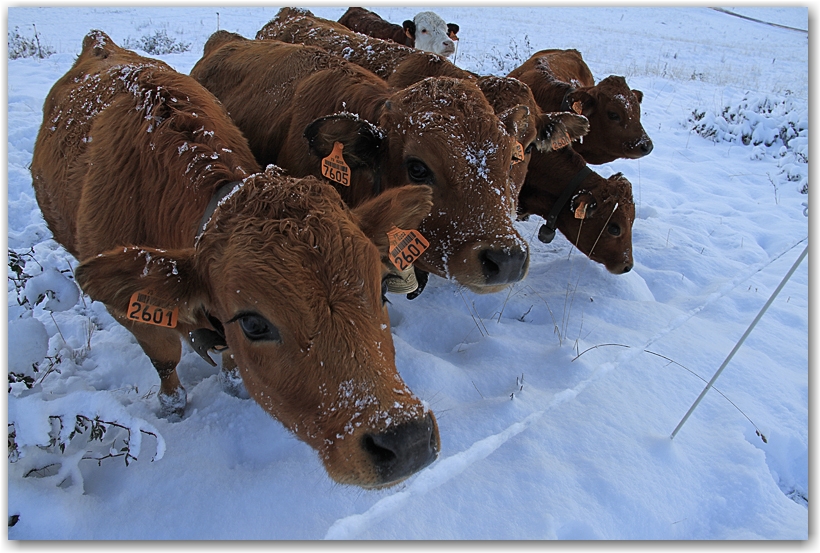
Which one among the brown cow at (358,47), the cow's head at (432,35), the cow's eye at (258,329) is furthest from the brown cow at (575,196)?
the cow's head at (432,35)

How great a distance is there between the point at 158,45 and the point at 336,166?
40.6 feet

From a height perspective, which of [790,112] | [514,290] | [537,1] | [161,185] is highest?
[537,1]

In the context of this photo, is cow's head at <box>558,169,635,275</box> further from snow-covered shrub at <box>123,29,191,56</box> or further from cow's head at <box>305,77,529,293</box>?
snow-covered shrub at <box>123,29,191,56</box>

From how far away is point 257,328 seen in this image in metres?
1.92

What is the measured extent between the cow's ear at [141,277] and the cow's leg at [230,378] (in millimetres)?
1228

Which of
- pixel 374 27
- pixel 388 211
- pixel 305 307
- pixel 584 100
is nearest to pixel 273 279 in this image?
pixel 305 307

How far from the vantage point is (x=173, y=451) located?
269cm

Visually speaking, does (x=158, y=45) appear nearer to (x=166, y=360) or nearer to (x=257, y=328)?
(x=166, y=360)

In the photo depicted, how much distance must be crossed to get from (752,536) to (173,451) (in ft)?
9.81

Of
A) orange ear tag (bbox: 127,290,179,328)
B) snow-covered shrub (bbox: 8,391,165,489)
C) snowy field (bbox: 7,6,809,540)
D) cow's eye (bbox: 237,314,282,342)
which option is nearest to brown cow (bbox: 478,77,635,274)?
snowy field (bbox: 7,6,809,540)

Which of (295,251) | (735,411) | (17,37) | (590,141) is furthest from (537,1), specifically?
(17,37)

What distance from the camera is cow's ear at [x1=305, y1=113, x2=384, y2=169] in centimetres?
310

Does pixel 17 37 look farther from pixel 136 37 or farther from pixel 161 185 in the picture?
pixel 161 185

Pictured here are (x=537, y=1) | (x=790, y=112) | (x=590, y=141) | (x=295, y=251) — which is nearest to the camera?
(x=295, y=251)
